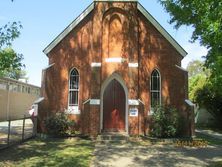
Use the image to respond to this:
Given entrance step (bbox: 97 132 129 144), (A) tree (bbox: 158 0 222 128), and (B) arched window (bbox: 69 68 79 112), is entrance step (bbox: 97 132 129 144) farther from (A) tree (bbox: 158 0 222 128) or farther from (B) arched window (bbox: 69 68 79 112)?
(A) tree (bbox: 158 0 222 128)

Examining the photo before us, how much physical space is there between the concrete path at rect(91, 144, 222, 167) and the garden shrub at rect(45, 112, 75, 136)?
326cm

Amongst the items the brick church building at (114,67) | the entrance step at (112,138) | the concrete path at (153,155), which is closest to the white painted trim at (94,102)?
the brick church building at (114,67)

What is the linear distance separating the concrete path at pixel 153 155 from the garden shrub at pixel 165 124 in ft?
4.90

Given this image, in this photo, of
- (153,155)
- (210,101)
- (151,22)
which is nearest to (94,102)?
(151,22)

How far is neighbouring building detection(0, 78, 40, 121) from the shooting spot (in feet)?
129

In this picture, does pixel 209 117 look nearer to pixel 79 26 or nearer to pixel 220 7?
pixel 79 26

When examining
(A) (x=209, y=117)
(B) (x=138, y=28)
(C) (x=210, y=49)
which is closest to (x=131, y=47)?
(B) (x=138, y=28)

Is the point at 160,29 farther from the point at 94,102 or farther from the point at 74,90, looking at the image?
the point at 74,90

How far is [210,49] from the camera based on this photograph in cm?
1484

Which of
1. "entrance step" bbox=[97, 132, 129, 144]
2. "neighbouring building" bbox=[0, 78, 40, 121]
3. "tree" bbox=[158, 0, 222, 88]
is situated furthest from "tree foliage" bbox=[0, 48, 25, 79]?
"neighbouring building" bbox=[0, 78, 40, 121]

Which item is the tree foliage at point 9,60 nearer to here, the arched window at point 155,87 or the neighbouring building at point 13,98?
the arched window at point 155,87

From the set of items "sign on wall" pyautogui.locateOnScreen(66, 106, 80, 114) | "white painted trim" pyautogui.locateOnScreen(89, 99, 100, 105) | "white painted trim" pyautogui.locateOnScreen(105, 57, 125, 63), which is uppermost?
"white painted trim" pyautogui.locateOnScreen(105, 57, 125, 63)

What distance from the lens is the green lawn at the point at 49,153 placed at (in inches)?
595

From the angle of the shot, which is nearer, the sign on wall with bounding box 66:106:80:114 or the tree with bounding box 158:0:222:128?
the tree with bounding box 158:0:222:128
